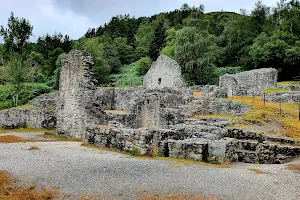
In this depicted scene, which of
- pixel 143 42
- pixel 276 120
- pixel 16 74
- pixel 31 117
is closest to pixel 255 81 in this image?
pixel 276 120

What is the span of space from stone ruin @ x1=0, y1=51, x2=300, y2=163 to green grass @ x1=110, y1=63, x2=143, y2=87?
2068cm

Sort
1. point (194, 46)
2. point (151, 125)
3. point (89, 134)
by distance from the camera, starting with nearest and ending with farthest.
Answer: point (89, 134) → point (151, 125) → point (194, 46)

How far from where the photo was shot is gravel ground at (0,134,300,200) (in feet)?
23.3

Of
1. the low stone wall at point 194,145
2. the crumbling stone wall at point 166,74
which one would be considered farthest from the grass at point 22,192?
the crumbling stone wall at point 166,74

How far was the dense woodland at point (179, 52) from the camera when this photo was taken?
4821 centimetres

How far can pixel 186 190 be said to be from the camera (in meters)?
7.14

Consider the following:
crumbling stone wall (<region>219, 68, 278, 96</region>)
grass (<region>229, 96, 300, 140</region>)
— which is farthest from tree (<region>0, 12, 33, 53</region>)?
grass (<region>229, 96, 300, 140</region>)

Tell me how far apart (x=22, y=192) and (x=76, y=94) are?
41.1 ft

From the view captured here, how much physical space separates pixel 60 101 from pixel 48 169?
1188cm

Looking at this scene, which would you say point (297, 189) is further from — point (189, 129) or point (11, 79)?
point (11, 79)

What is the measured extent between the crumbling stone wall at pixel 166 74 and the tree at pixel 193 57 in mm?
13025

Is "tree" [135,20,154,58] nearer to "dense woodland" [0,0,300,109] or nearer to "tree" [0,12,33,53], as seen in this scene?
"dense woodland" [0,0,300,109]

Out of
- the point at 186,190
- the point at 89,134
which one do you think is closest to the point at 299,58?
the point at 89,134

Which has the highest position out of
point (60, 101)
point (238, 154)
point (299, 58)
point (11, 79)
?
point (299, 58)
